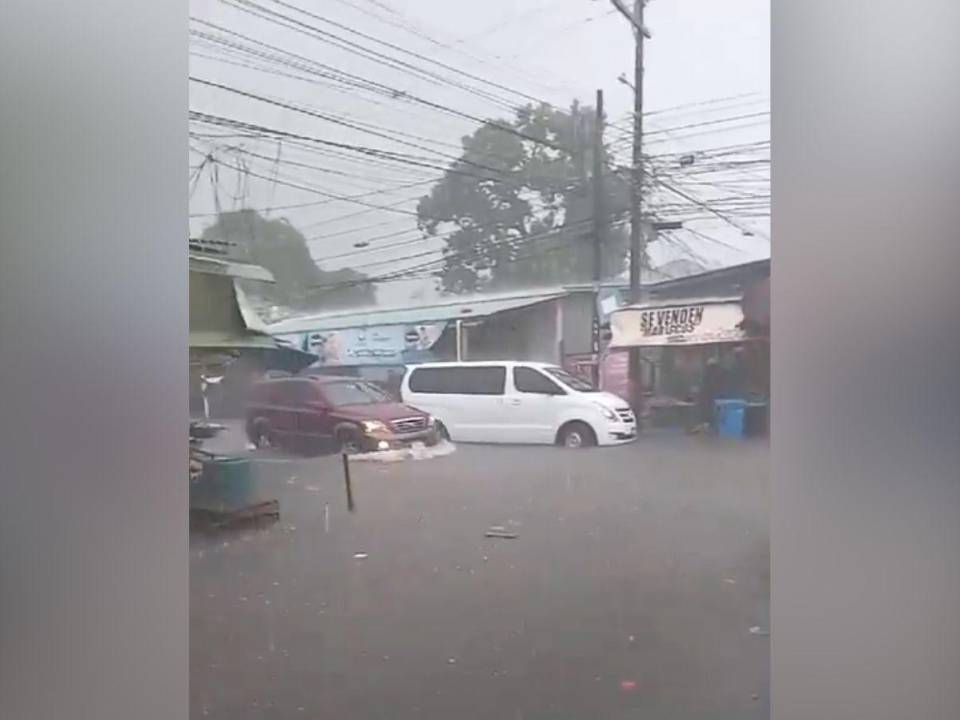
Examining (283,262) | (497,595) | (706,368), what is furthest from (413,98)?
(497,595)

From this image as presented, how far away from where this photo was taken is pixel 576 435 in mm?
1572

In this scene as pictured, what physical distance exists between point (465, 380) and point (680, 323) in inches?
16.3

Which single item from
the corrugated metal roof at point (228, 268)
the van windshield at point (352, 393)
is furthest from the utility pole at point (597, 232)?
the corrugated metal roof at point (228, 268)

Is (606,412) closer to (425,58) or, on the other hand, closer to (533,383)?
(533,383)

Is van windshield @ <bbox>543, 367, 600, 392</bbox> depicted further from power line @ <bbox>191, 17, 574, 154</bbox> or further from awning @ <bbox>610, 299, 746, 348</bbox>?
power line @ <bbox>191, 17, 574, 154</bbox>

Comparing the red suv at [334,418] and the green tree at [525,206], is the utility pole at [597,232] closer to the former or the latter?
the green tree at [525,206]

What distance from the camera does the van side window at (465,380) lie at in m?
1.56

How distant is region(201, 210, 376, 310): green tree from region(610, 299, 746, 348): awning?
48 cm

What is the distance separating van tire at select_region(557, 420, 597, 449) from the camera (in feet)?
5.16

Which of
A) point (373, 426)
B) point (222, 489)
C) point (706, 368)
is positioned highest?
point (706, 368)
